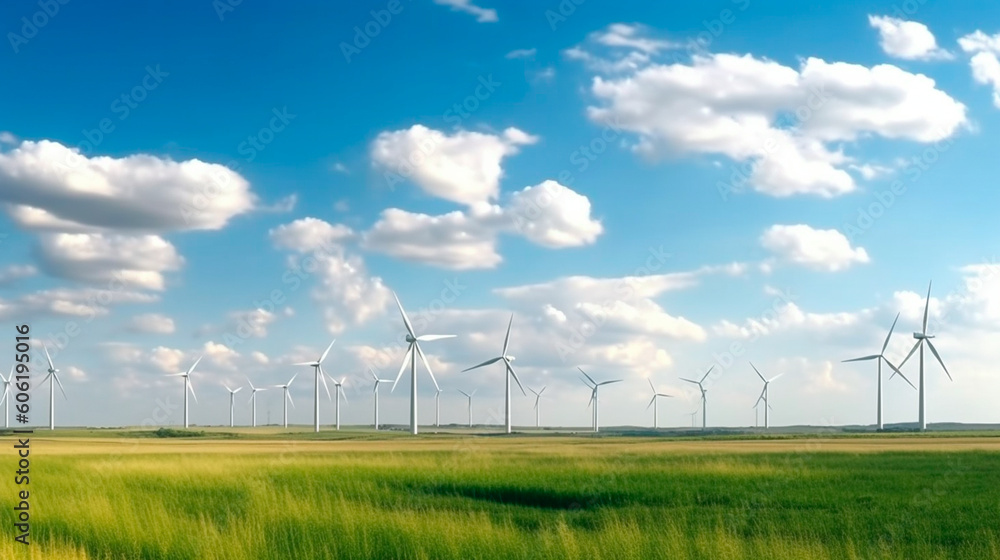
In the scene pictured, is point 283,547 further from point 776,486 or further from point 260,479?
point 776,486

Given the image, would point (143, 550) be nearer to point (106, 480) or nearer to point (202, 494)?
point (202, 494)

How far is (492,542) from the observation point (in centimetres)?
2245

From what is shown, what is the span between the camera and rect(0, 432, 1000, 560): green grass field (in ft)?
73.7

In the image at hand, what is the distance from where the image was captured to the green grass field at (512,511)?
22453mm

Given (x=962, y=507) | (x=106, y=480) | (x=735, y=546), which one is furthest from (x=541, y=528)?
(x=106, y=480)

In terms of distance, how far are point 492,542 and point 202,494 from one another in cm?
1729

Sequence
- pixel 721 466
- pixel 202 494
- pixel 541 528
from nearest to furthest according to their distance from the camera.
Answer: pixel 541 528 < pixel 202 494 < pixel 721 466

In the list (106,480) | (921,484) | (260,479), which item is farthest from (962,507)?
(106,480)

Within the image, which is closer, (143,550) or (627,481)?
(143,550)

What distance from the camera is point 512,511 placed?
32500 mm

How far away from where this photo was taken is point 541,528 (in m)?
26.7

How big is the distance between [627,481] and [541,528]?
49.1ft

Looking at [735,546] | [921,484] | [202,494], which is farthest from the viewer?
[921,484]

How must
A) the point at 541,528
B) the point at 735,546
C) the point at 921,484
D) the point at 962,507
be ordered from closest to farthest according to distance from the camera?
the point at 735,546 < the point at 541,528 < the point at 962,507 < the point at 921,484
